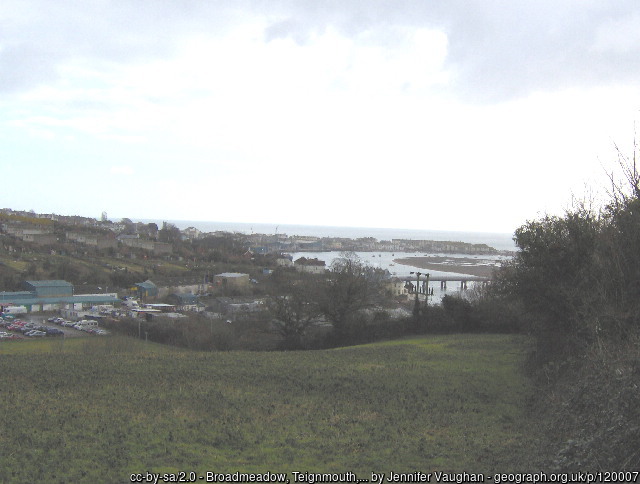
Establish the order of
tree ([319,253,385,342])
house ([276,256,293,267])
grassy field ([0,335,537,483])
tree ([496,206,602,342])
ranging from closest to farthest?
grassy field ([0,335,537,483]) → tree ([496,206,602,342]) → tree ([319,253,385,342]) → house ([276,256,293,267])

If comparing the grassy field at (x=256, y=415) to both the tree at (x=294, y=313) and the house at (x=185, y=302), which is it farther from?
the house at (x=185, y=302)

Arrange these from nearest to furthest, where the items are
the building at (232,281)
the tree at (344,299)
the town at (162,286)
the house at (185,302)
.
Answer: the tree at (344,299) → the town at (162,286) → the house at (185,302) → the building at (232,281)

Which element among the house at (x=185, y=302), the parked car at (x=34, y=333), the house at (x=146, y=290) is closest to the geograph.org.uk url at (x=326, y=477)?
the parked car at (x=34, y=333)

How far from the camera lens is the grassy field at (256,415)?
5.80 metres

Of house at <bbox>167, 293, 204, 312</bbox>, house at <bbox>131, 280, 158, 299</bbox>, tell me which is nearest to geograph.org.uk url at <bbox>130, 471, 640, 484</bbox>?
house at <bbox>167, 293, 204, 312</bbox>

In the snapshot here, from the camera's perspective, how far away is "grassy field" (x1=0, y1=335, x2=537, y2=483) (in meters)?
5.80

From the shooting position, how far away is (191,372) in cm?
1134

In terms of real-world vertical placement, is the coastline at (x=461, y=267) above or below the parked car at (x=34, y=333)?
above

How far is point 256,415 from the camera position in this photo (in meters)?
8.05

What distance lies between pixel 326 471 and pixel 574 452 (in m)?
2.39

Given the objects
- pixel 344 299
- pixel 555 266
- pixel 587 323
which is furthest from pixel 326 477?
pixel 344 299

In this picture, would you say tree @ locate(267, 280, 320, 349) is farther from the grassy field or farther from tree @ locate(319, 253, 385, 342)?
the grassy field

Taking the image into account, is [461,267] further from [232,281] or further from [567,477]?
[567,477]

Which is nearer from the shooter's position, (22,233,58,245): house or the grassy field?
the grassy field
